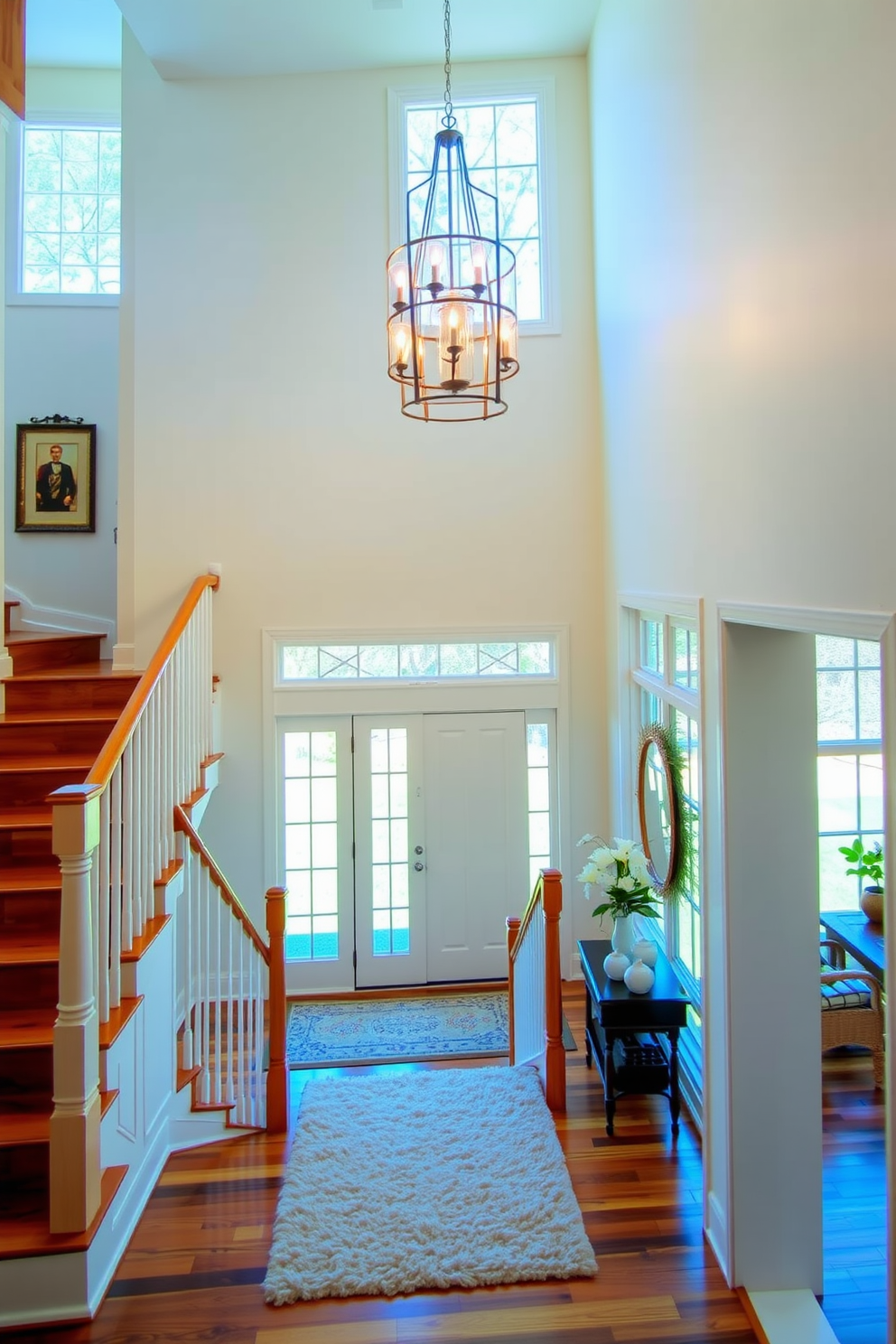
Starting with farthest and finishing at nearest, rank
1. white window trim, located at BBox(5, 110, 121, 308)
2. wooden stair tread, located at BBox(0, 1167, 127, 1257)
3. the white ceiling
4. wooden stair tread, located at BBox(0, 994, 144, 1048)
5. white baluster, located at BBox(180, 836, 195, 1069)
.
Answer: white window trim, located at BBox(5, 110, 121, 308)
the white ceiling
white baluster, located at BBox(180, 836, 195, 1069)
wooden stair tread, located at BBox(0, 994, 144, 1048)
wooden stair tread, located at BBox(0, 1167, 127, 1257)

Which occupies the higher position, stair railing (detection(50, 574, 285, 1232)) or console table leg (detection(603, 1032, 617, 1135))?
stair railing (detection(50, 574, 285, 1232))

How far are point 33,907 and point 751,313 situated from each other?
148 inches

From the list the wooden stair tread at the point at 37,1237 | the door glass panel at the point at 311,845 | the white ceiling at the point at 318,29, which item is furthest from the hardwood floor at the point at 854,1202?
the white ceiling at the point at 318,29

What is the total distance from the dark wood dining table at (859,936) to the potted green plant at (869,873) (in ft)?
0.24

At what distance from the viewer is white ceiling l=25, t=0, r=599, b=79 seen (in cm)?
545

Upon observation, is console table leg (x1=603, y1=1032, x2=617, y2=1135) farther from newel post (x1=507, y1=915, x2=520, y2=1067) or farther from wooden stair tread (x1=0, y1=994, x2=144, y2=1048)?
wooden stair tread (x1=0, y1=994, x2=144, y2=1048)

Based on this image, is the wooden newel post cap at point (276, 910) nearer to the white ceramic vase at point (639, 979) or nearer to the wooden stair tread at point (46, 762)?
the wooden stair tread at point (46, 762)

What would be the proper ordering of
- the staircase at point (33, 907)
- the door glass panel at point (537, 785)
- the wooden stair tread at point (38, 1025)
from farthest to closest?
the door glass panel at point (537, 785) < the wooden stair tread at point (38, 1025) < the staircase at point (33, 907)

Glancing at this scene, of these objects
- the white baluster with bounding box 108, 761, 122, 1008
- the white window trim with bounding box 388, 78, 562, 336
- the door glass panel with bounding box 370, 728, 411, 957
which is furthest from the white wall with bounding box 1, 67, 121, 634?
the white baluster with bounding box 108, 761, 122, 1008

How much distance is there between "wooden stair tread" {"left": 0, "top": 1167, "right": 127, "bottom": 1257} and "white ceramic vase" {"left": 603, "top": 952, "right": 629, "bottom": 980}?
2495 mm

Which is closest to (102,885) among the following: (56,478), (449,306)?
(449,306)

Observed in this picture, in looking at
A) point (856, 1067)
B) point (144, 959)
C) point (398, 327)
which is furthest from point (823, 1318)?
point (398, 327)

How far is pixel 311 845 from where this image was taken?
20.0 feet

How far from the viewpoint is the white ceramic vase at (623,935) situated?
14.4 feet
